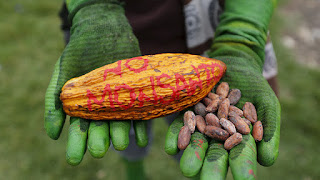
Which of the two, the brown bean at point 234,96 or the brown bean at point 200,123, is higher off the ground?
the brown bean at point 234,96

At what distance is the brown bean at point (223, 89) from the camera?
1115mm

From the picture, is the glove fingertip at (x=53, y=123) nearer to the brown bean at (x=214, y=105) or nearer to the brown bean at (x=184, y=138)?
the brown bean at (x=184, y=138)

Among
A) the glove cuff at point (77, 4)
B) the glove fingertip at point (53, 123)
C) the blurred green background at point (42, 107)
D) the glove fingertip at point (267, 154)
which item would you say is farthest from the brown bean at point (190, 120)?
the blurred green background at point (42, 107)

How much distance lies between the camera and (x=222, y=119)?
1.03m

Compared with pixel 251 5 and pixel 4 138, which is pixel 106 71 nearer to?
pixel 251 5

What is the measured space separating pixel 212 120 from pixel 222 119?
3cm

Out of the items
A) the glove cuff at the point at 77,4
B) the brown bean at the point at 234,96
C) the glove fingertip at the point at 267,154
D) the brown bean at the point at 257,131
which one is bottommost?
the glove fingertip at the point at 267,154

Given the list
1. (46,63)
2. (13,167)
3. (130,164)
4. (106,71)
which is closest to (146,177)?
(130,164)

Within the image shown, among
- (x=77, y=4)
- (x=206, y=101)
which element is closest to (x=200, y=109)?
(x=206, y=101)

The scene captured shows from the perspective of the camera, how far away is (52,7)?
3.27m

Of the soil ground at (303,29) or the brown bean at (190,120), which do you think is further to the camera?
the soil ground at (303,29)

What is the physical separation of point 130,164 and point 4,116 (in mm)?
1109

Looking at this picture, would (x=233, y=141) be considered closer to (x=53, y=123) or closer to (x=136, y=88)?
(x=136, y=88)

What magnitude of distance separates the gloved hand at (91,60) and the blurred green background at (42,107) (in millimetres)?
988
